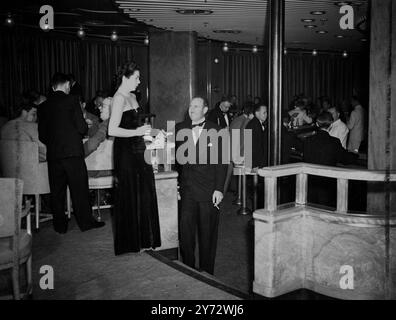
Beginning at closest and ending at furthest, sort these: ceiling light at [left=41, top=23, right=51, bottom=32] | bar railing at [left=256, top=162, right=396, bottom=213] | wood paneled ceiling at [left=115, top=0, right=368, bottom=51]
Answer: bar railing at [left=256, top=162, right=396, bottom=213] → wood paneled ceiling at [left=115, top=0, right=368, bottom=51] → ceiling light at [left=41, top=23, right=51, bottom=32]

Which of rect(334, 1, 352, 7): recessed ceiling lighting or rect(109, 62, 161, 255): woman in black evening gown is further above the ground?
rect(334, 1, 352, 7): recessed ceiling lighting

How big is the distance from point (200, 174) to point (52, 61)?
7.87 m

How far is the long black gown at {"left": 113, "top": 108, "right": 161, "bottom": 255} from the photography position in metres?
3.95

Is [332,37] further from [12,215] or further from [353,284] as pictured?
[12,215]

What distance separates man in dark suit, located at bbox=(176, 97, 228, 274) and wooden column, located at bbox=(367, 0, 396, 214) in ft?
4.10

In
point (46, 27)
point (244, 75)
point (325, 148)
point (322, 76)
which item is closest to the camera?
point (325, 148)

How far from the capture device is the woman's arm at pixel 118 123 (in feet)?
12.4

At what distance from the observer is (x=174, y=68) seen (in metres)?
10.5

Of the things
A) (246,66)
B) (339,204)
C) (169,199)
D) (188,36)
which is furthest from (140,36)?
(339,204)

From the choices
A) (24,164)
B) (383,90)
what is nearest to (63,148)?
(24,164)

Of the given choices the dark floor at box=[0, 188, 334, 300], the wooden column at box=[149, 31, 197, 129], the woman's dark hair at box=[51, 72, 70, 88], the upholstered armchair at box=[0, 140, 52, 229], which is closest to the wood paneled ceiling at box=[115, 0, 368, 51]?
the wooden column at box=[149, 31, 197, 129]

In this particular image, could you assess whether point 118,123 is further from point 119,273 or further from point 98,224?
point 98,224

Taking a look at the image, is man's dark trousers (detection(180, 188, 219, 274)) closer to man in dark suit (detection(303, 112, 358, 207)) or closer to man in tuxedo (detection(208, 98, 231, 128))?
man in dark suit (detection(303, 112, 358, 207))

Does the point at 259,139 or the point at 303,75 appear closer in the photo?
the point at 259,139
